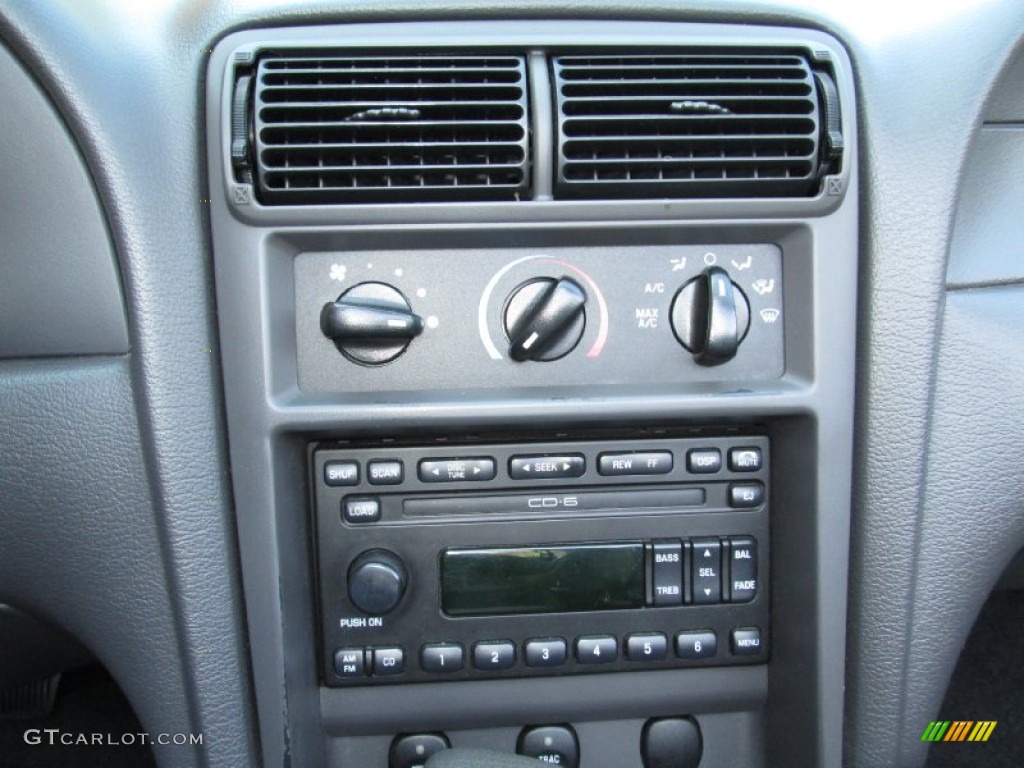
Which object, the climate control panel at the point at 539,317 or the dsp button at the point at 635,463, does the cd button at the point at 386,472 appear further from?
the dsp button at the point at 635,463

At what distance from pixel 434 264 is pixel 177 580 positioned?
457 millimetres

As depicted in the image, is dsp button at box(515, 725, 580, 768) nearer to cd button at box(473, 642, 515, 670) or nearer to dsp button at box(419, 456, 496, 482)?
cd button at box(473, 642, 515, 670)

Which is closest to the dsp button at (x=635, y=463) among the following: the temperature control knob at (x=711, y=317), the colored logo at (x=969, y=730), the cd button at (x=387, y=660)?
the temperature control knob at (x=711, y=317)

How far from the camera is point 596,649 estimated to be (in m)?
1.04

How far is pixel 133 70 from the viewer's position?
2.99 feet

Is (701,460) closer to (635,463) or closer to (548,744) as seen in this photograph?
(635,463)

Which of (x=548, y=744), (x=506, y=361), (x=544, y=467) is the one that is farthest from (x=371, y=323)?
(x=548, y=744)

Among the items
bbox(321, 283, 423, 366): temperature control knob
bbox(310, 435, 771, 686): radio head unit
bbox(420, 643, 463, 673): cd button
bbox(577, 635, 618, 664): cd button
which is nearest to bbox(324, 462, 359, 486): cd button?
bbox(310, 435, 771, 686): radio head unit

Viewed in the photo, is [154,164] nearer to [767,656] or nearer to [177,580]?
[177,580]

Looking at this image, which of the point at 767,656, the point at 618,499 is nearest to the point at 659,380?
the point at 618,499

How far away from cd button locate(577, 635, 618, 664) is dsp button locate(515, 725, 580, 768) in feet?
0.39

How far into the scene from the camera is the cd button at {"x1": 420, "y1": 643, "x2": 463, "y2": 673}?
1024 mm

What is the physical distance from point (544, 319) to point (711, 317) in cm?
19

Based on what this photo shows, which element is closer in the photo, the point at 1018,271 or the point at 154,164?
the point at 154,164
